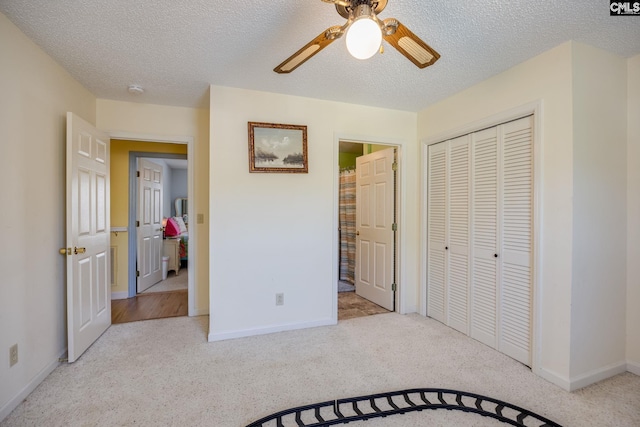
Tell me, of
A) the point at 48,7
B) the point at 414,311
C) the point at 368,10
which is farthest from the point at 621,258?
the point at 48,7

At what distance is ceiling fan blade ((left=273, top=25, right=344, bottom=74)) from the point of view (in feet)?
4.28

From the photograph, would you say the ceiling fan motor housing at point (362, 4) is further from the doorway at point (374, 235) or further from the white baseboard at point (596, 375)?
the white baseboard at point (596, 375)

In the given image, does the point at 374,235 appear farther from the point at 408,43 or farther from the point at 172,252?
the point at 172,252

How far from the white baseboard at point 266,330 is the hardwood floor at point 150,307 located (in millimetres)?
936

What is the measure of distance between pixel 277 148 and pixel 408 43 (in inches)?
67.1

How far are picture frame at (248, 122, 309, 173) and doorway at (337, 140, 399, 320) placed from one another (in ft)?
2.37

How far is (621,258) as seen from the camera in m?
2.20

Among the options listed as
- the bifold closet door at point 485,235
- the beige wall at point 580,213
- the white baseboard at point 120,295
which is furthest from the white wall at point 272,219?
the white baseboard at point 120,295

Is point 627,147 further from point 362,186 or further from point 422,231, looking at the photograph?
point 362,186

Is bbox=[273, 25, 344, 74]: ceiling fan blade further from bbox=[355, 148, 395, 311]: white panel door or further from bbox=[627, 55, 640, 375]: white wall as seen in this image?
bbox=[627, 55, 640, 375]: white wall

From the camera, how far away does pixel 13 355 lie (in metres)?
1.80

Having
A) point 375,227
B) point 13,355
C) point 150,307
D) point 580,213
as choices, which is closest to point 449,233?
point 375,227

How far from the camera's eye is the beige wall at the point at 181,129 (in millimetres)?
3092

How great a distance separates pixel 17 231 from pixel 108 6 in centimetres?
148
